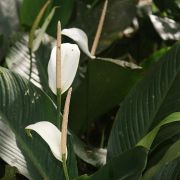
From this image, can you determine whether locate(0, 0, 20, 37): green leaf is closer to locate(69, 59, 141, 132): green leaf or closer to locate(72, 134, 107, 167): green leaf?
locate(69, 59, 141, 132): green leaf

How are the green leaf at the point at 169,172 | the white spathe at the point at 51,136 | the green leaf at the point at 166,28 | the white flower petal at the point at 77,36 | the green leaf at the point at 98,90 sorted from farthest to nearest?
the green leaf at the point at 166,28
the green leaf at the point at 98,90
the white flower petal at the point at 77,36
the green leaf at the point at 169,172
the white spathe at the point at 51,136

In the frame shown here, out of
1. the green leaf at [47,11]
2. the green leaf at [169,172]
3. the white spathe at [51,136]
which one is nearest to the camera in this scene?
the white spathe at [51,136]

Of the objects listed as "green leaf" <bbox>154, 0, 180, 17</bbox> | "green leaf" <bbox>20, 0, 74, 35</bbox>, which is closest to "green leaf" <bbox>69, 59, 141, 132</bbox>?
"green leaf" <bbox>20, 0, 74, 35</bbox>

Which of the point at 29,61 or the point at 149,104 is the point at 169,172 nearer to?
the point at 149,104

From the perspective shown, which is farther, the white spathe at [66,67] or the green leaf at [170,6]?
the green leaf at [170,6]

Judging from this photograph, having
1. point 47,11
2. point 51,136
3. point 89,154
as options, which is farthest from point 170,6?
point 51,136

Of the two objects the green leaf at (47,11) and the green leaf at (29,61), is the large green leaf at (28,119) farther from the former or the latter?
the green leaf at (47,11)

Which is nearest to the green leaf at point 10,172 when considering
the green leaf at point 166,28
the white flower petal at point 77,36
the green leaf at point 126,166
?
the green leaf at point 126,166
